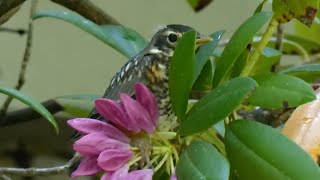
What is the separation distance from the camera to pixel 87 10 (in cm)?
98

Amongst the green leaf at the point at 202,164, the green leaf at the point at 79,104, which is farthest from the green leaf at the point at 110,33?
the green leaf at the point at 202,164

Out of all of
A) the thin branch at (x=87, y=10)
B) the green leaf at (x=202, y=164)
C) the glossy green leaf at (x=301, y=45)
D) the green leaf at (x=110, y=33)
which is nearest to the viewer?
the green leaf at (x=202, y=164)

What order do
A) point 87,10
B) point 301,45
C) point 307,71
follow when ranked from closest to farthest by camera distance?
1. point 307,71
2. point 87,10
3. point 301,45

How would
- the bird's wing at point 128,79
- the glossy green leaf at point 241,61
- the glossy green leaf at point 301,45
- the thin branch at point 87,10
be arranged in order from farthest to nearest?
the glossy green leaf at point 301,45, the thin branch at point 87,10, the bird's wing at point 128,79, the glossy green leaf at point 241,61

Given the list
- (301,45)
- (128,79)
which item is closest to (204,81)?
(128,79)

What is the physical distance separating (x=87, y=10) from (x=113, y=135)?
1.61 feet

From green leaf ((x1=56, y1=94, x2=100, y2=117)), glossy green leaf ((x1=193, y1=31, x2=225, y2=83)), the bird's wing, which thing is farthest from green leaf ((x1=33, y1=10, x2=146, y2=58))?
glossy green leaf ((x1=193, y1=31, x2=225, y2=83))

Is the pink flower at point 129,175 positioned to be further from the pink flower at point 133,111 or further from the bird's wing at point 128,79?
the bird's wing at point 128,79

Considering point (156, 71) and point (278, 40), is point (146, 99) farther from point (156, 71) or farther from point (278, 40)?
point (278, 40)

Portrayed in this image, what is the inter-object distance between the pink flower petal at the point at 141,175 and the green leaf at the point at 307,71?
25 centimetres

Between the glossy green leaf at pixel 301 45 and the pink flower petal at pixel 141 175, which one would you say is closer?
the pink flower petal at pixel 141 175

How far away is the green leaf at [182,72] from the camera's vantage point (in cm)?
51

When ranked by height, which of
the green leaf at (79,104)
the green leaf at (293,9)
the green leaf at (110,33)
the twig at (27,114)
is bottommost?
the twig at (27,114)

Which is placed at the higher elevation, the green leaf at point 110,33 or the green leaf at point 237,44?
the green leaf at point 237,44
